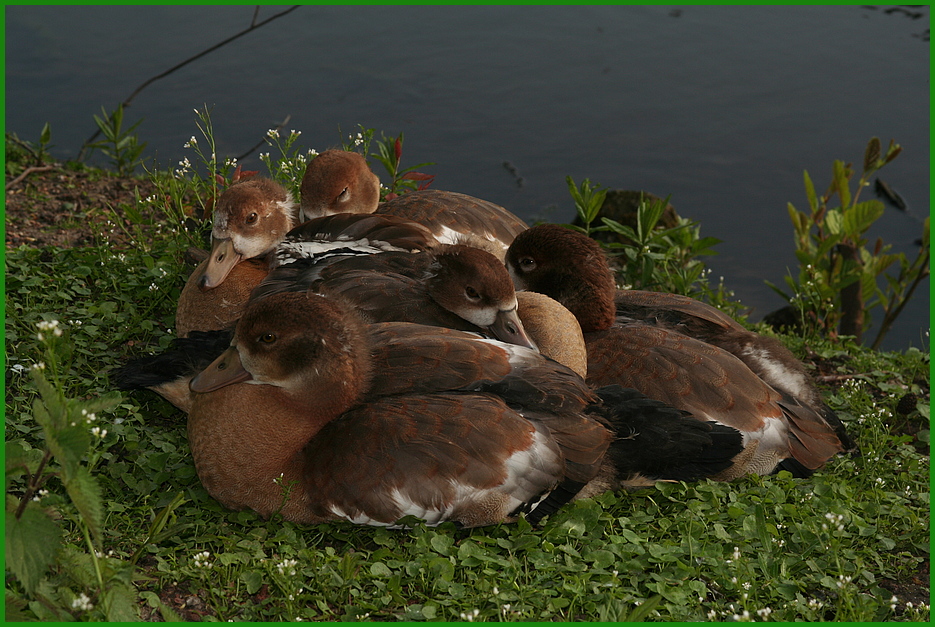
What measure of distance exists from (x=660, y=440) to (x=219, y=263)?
9.65 feet

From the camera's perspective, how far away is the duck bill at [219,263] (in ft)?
18.5

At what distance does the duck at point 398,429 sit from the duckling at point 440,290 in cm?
51

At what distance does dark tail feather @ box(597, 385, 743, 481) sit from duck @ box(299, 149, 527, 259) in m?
2.10

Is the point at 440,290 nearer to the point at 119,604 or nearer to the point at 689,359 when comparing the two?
the point at 689,359

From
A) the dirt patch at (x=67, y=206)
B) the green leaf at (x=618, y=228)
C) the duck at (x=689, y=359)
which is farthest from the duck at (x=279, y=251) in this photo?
the green leaf at (x=618, y=228)

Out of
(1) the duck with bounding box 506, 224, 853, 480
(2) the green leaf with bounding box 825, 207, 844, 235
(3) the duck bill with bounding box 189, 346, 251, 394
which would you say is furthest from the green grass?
(2) the green leaf with bounding box 825, 207, 844, 235

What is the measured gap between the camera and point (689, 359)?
5109 millimetres

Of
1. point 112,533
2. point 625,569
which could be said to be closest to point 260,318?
point 112,533

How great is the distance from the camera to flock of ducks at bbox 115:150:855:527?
13.8ft

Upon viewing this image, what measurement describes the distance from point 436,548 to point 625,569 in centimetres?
86

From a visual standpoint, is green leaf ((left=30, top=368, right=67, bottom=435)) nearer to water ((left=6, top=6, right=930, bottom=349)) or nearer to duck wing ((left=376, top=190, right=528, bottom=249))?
duck wing ((left=376, top=190, right=528, bottom=249))

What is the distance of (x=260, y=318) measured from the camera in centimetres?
432

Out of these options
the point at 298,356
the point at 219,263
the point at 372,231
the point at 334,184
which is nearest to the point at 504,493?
the point at 298,356

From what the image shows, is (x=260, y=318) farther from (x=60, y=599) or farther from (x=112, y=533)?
(x=60, y=599)
